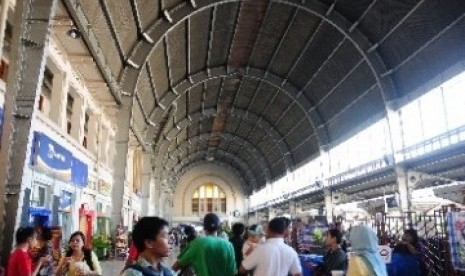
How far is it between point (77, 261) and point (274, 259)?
83.4 inches

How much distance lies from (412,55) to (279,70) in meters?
9.97

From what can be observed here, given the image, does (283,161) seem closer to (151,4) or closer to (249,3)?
(249,3)

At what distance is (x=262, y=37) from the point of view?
23.2 m

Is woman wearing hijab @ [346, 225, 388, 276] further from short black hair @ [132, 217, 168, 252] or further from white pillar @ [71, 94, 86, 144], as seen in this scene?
white pillar @ [71, 94, 86, 144]

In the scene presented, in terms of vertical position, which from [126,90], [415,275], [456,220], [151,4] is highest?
[151,4]

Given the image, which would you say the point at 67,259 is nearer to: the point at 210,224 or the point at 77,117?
the point at 210,224

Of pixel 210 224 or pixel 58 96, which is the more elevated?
pixel 58 96

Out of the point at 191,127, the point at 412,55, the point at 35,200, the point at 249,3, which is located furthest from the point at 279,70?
the point at 35,200

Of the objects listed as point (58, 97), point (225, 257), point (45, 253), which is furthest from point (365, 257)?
point (58, 97)

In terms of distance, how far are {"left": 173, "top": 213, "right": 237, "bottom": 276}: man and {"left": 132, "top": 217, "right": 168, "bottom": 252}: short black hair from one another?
2.45 metres

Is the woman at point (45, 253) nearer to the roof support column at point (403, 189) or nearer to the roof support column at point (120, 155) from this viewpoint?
the roof support column at point (120, 155)

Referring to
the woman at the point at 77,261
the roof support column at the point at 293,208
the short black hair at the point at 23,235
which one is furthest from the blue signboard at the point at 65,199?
the roof support column at the point at 293,208

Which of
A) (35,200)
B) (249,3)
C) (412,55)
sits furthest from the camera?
(249,3)

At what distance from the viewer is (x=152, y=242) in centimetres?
250
